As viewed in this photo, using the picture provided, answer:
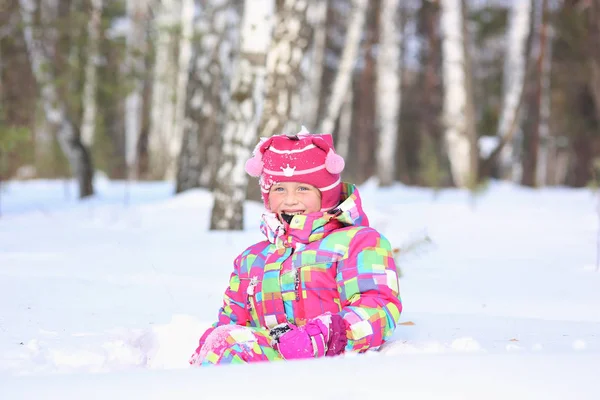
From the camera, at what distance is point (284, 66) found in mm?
7109

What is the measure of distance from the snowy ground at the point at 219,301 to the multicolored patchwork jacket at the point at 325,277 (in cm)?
20

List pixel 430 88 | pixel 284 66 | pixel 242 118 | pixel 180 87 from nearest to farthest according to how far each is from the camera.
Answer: pixel 242 118
pixel 284 66
pixel 180 87
pixel 430 88

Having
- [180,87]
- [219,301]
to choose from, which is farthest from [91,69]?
[219,301]

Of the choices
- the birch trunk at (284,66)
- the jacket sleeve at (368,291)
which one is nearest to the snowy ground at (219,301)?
the jacket sleeve at (368,291)

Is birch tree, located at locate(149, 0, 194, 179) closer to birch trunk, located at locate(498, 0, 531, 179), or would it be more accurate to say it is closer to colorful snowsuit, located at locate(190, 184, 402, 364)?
birch trunk, located at locate(498, 0, 531, 179)

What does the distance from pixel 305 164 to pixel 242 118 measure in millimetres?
3658

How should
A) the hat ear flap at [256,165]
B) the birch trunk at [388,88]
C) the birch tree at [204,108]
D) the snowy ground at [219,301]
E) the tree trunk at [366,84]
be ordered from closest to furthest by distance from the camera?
the snowy ground at [219,301] → the hat ear flap at [256,165] → the birch tree at [204,108] → the birch trunk at [388,88] → the tree trunk at [366,84]

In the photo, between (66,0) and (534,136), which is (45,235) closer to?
(66,0)

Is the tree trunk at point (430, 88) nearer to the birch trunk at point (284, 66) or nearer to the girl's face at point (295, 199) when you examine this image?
the birch trunk at point (284, 66)

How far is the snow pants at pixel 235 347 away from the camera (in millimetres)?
2449

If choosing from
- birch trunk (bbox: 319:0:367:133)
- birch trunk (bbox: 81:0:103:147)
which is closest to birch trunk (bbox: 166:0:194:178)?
birch trunk (bbox: 81:0:103:147)

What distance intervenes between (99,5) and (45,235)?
721 cm

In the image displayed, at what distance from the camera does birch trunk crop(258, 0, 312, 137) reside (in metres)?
7.09

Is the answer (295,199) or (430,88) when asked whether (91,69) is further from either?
(430,88)
